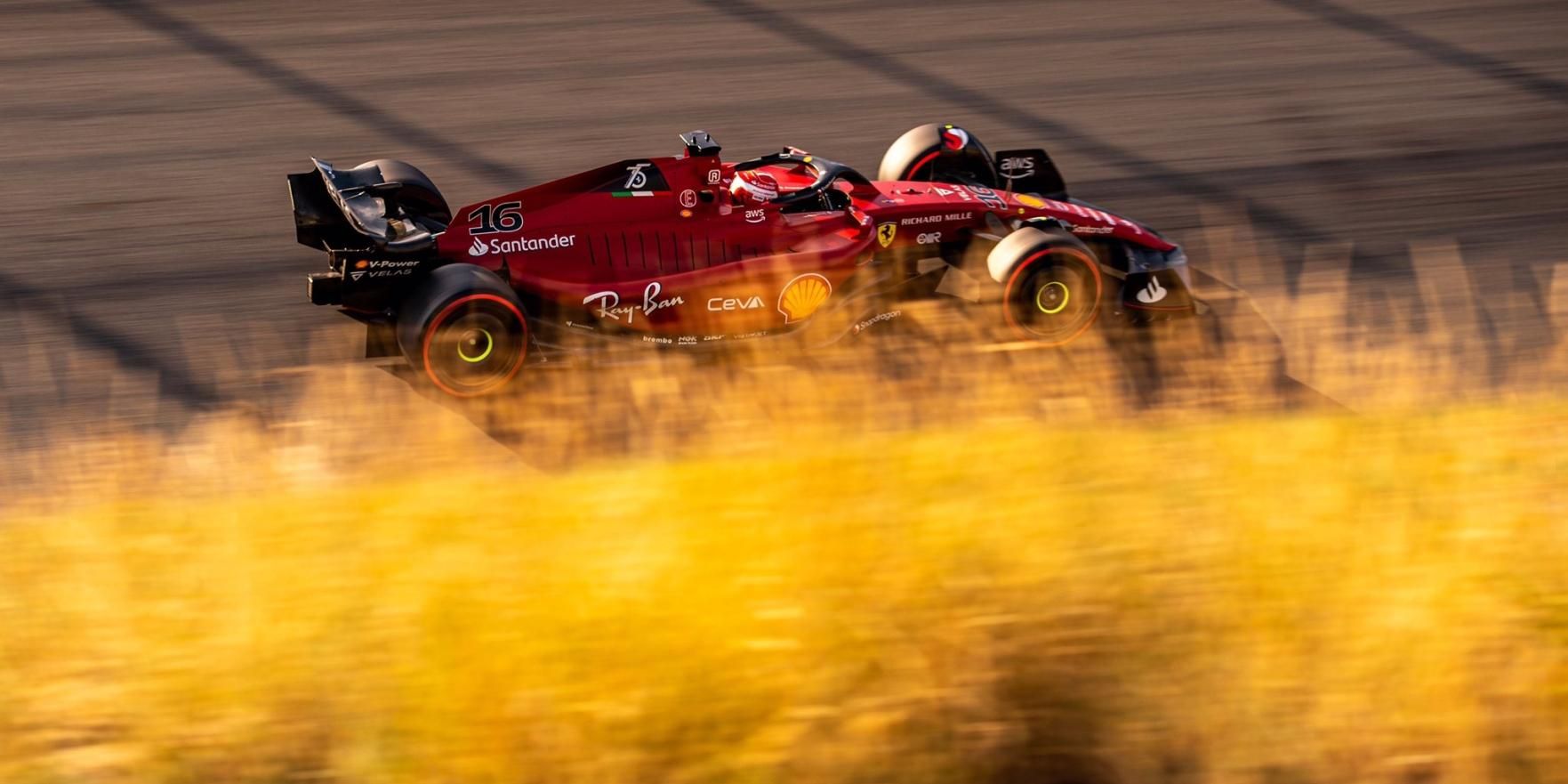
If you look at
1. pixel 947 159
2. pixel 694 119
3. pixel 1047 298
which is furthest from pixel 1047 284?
pixel 694 119

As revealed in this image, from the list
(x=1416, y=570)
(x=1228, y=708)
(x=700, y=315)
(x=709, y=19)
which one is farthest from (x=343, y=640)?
(x=709, y=19)

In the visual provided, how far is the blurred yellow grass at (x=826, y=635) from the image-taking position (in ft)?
13.8

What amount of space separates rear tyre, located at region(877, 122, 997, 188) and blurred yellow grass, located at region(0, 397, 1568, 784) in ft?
18.5

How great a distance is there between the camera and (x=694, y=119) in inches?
535

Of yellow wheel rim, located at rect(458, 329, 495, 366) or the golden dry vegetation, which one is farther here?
yellow wheel rim, located at rect(458, 329, 495, 366)

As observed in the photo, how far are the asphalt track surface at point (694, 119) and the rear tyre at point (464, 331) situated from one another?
1.27 meters

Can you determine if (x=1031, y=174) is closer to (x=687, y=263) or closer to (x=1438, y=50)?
(x=687, y=263)

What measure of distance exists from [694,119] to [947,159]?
3573 mm

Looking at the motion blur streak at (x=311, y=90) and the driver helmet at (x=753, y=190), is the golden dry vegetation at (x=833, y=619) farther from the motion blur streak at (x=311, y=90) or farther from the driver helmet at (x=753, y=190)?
the motion blur streak at (x=311, y=90)

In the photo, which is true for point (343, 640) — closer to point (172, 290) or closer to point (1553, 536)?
point (1553, 536)

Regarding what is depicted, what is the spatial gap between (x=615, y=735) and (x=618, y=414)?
3.65 m

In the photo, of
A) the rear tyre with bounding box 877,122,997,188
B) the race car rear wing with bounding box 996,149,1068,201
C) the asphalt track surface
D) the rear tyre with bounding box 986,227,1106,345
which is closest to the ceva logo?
the rear tyre with bounding box 986,227,1106,345

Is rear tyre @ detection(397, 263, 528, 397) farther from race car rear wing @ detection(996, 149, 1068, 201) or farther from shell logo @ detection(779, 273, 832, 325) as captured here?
race car rear wing @ detection(996, 149, 1068, 201)

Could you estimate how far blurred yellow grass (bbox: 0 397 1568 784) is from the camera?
4203mm
